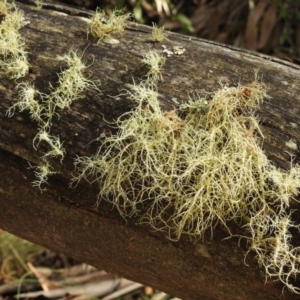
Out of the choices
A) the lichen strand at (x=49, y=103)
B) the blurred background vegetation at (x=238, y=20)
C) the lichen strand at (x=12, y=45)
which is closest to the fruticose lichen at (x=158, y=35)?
the lichen strand at (x=49, y=103)

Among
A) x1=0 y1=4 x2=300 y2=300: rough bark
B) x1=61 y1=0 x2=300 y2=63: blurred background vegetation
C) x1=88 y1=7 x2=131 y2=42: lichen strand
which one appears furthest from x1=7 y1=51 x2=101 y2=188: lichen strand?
x1=61 y1=0 x2=300 y2=63: blurred background vegetation

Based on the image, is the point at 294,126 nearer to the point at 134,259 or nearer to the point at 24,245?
the point at 134,259

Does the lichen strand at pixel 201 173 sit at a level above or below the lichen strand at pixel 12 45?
below

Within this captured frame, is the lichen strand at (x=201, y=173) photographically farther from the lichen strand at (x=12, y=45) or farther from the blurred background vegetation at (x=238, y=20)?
the blurred background vegetation at (x=238, y=20)

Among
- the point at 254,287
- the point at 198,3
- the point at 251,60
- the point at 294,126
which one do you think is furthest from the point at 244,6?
the point at 254,287

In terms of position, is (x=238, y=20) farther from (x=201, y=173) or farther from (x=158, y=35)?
(x=201, y=173)

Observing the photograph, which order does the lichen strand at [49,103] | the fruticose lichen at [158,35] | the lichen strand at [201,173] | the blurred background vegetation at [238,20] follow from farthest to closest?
the blurred background vegetation at [238,20] < the fruticose lichen at [158,35] < the lichen strand at [49,103] < the lichen strand at [201,173]

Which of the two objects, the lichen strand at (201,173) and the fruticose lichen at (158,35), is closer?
the lichen strand at (201,173)
